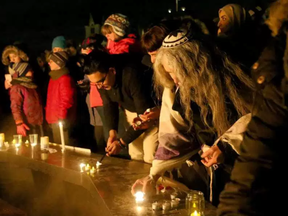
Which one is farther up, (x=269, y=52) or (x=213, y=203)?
(x=269, y=52)

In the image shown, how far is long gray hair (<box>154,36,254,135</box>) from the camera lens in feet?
9.29

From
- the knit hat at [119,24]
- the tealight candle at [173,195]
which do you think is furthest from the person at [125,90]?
the tealight candle at [173,195]

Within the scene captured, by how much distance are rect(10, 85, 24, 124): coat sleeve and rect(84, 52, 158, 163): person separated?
8.21 feet

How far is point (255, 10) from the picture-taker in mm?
4625

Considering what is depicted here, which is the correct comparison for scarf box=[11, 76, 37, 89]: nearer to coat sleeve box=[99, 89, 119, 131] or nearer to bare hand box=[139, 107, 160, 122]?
coat sleeve box=[99, 89, 119, 131]

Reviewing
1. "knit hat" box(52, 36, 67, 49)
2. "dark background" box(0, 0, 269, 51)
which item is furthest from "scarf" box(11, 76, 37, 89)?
"dark background" box(0, 0, 269, 51)

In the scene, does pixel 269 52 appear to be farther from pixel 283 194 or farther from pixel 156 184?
pixel 156 184

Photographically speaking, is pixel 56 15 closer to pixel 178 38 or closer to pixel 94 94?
pixel 94 94

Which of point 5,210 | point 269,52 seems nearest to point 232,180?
point 269,52

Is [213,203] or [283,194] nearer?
[283,194]

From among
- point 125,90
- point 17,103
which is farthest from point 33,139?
point 17,103

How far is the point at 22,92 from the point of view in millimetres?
6629

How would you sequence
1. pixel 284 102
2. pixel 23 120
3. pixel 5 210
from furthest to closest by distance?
pixel 23 120 → pixel 5 210 → pixel 284 102

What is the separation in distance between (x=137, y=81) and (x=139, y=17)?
53.2ft
